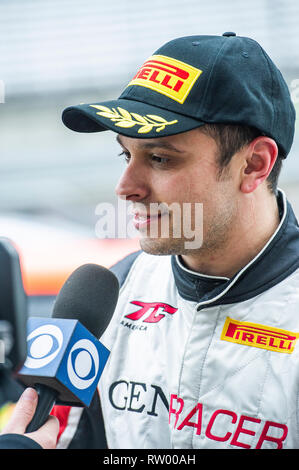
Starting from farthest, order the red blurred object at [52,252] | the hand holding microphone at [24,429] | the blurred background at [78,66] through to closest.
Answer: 1. the blurred background at [78,66]
2. the red blurred object at [52,252]
3. the hand holding microphone at [24,429]

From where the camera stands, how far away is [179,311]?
1107 millimetres

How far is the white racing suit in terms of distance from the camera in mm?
960

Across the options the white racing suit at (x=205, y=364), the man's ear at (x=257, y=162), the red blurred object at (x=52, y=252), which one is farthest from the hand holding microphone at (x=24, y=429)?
the red blurred object at (x=52, y=252)

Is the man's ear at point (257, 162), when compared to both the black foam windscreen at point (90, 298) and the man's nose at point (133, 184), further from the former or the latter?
the black foam windscreen at point (90, 298)

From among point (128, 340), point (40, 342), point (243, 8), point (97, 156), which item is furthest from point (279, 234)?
point (243, 8)

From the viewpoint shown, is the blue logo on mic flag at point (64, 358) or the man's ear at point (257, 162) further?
the man's ear at point (257, 162)

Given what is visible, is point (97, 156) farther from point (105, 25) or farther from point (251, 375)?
point (251, 375)

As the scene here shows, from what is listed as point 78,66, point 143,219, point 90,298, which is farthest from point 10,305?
point 78,66

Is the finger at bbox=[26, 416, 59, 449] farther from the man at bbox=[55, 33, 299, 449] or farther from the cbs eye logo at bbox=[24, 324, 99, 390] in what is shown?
the man at bbox=[55, 33, 299, 449]

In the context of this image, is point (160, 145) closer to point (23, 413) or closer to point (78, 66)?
point (23, 413)

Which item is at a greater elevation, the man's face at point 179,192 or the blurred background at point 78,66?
the man's face at point 179,192

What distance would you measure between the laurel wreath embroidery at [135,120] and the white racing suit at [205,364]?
0.28 metres

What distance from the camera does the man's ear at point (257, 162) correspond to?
3.49 feet

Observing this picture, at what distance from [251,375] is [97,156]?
4.98m
